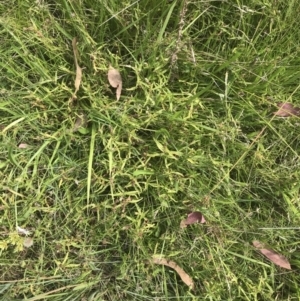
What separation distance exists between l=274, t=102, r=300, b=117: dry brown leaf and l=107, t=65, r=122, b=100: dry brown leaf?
596 millimetres

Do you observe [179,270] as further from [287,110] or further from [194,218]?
[287,110]

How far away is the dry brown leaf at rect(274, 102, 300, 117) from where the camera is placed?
2.06m

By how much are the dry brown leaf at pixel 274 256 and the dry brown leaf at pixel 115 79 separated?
763mm

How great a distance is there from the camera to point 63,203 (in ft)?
6.56

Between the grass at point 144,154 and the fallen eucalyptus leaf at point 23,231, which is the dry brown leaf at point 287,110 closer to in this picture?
the grass at point 144,154

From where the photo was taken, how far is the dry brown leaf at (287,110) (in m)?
2.06

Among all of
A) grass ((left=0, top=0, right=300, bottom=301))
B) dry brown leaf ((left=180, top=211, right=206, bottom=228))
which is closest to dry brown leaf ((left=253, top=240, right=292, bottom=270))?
grass ((left=0, top=0, right=300, bottom=301))

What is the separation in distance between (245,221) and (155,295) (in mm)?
433

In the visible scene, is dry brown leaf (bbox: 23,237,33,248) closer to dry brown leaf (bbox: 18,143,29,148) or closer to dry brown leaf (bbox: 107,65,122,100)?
dry brown leaf (bbox: 18,143,29,148)

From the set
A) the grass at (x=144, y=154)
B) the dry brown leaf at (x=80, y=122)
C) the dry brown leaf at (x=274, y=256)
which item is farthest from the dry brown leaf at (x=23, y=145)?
the dry brown leaf at (x=274, y=256)

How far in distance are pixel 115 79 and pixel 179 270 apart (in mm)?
745

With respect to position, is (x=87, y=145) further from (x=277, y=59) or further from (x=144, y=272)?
(x=277, y=59)

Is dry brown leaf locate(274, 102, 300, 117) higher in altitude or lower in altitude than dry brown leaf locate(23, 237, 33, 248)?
higher

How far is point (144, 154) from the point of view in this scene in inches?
78.7
